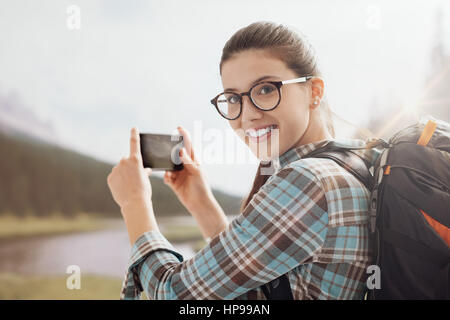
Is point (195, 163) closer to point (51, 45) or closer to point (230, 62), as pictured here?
point (230, 62)

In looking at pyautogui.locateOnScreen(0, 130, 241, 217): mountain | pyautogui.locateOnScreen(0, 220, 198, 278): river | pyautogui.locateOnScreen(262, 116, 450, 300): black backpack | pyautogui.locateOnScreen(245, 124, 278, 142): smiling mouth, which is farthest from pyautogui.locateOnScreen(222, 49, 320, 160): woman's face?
pyautogui.locateOnScreen(0, 130, 241, 217): mountain

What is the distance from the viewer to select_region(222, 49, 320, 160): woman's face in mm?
751

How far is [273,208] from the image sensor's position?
59cm

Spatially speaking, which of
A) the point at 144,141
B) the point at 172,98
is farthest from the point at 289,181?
the point at 172,98

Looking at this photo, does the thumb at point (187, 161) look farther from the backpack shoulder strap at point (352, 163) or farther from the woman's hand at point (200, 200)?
the backpack shoulder strap at point (352, 163)

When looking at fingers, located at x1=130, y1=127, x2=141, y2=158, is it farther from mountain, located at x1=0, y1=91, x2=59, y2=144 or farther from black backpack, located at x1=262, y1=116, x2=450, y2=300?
mountain, located at x1=0, y1=91, x2=59, y2=144

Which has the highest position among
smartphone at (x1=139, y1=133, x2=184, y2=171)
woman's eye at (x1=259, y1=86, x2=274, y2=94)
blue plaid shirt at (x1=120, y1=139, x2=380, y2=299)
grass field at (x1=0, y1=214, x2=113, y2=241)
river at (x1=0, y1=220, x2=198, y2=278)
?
woman's eye at (x1=259, y1=86, x2=274, y2=94)

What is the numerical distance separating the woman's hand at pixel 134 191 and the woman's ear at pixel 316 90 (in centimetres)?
40

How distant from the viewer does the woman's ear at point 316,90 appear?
81cm

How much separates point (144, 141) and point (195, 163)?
0.16 metres

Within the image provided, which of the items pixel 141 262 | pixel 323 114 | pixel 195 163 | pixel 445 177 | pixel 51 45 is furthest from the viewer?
pixel 51 45

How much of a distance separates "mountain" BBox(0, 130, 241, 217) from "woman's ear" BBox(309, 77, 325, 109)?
124cm

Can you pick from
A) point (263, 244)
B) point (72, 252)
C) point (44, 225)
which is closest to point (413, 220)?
point (263, 244)

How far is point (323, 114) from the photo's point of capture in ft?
2.82
